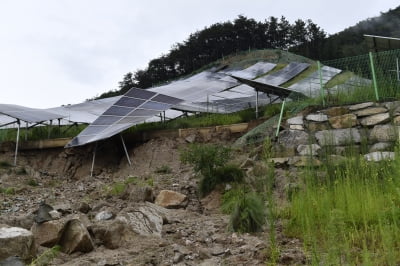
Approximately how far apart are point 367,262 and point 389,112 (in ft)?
16.6

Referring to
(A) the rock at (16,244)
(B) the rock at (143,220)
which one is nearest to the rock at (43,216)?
(A) the rock at (16,244)

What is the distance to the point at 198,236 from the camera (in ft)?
12.0

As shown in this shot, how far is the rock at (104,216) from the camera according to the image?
4.02m

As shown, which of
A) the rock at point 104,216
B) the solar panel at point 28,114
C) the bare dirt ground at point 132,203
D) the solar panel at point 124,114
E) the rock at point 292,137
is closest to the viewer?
the bare dirt ground at point 132,203

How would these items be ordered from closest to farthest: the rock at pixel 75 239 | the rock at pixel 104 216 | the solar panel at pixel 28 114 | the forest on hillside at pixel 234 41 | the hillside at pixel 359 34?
the rock at pixel 75 239
the rock at pixel 104 216
the solar panel at pixel 28 114
the hillside at pixel 359 34
the forest on hillside at pixel 234 41

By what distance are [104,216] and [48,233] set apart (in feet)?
2.26

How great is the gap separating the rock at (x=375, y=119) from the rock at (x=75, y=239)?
4.75 metres

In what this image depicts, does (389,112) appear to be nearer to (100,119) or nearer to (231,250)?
(231,250)

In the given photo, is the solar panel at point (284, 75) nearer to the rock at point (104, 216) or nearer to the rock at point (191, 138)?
the rock at point (191, 138)

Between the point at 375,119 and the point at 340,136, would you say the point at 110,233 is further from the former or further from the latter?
the point at 375,119

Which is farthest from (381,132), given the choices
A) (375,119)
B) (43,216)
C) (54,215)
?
(43,216)

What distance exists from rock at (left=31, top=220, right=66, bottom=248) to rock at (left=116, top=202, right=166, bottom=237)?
543 mm

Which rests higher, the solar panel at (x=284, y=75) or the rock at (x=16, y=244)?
the solar panel at (x=284, y=75)

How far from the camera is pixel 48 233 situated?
3422 millimetres
